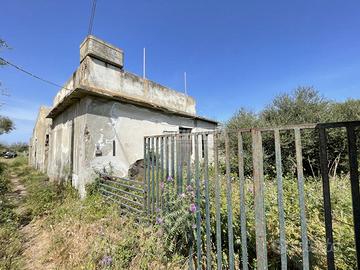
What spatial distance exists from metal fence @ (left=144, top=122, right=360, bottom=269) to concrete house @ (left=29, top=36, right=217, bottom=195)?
9.96 feet

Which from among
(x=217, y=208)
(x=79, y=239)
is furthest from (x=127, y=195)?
(x=217, y=208)

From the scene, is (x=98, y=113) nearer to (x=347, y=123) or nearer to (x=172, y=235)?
(x=172, y=235)

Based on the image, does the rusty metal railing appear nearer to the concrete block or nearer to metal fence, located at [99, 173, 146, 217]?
metal fence, located at [99, 173, 146, 217]

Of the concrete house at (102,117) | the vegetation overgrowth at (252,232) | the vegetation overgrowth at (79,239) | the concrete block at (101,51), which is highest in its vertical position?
the concrete block at (101,51)

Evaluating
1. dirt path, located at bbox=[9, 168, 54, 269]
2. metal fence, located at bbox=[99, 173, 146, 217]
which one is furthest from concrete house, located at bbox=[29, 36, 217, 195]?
dirt path, located at bbox=[9, 168, 54, 269]

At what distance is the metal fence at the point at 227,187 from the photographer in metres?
1.43

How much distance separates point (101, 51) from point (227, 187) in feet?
21.1

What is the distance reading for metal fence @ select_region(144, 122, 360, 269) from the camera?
1429mm

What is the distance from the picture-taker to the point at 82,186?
562 cm

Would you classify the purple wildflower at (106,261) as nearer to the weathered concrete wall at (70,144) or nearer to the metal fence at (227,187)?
the metal fence at (227,187)

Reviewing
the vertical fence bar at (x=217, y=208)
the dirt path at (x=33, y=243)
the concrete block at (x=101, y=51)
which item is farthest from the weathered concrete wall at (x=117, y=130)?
the vertical fence bar at (x=217, y=208)

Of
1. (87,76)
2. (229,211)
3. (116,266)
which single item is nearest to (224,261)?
(229,211)

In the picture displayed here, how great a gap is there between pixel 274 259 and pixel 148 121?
19.4ft

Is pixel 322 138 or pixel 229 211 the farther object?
pixel 229 211
